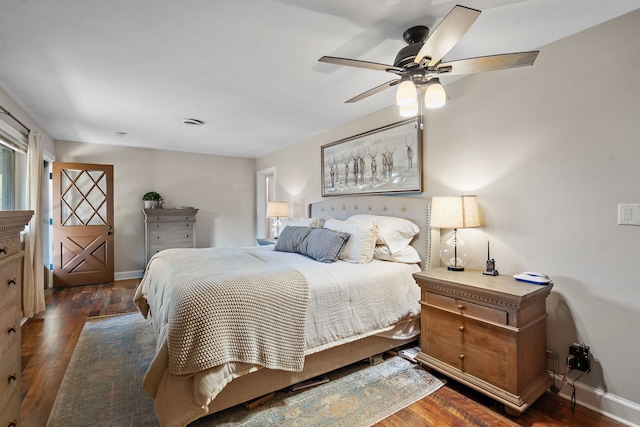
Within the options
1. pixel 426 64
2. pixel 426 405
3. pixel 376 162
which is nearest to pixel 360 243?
pixel 376 162

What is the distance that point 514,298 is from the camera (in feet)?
5.46

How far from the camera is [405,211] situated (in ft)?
9.46

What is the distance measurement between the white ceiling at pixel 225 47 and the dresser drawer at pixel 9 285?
138 cm

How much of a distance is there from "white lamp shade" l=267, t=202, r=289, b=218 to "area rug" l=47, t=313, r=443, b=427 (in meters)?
2.57

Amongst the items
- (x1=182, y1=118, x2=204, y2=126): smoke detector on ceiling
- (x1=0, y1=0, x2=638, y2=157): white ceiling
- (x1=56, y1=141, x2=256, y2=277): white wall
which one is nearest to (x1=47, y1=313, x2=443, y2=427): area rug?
(x1=0, y1=0, x2=638, y2=157): white ceiling

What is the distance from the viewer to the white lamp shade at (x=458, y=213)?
2.23 m

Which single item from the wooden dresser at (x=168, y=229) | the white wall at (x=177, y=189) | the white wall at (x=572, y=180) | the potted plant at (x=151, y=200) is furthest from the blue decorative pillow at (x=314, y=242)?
the white wall at (x=177, y=189)

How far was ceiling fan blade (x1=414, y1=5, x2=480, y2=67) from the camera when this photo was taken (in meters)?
1.18

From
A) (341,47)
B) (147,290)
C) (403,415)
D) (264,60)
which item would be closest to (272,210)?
(147,290)

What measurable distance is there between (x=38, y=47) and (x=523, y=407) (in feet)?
12.2

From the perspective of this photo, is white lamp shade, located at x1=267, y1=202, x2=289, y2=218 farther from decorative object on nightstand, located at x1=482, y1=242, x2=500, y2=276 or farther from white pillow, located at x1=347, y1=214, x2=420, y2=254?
decorative object on nightstand, located at x1=482, y1=242, x2=500, y2=276

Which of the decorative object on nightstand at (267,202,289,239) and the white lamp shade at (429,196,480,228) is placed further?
the decorative object on nightstand at (267,202,289,239)

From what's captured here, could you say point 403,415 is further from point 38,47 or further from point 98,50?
point 38,47

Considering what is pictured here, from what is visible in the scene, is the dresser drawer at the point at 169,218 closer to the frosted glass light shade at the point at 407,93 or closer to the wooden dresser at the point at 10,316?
the wooden dresser at the point at 10,316
